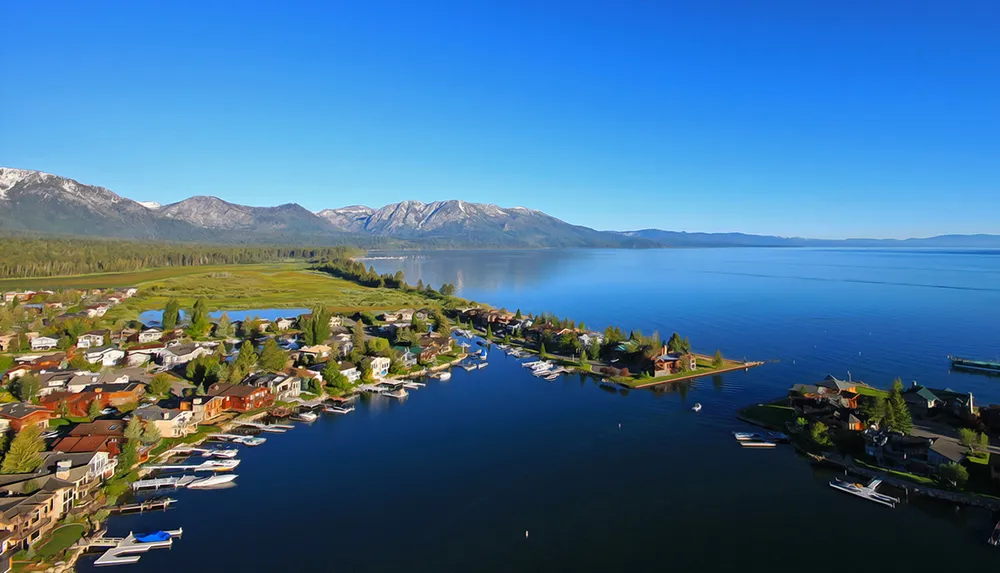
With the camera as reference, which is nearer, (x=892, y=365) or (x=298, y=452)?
(x=298, y=452)

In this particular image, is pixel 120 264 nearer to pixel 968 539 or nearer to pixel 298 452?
pixel 298 452

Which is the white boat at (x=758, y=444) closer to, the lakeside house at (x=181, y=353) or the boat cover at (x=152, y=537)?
the boat cover at (x=152, y=537)

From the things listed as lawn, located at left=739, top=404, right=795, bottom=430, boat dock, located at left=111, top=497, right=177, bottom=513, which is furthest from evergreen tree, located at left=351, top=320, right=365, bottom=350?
lawn, located at left=739, top=404, right=795, bottom=430

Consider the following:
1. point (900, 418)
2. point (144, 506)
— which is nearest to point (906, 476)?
point (900, 418)

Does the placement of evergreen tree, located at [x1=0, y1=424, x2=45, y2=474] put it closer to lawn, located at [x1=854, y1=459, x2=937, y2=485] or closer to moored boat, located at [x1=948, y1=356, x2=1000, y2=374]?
lawn, located at [x1=854, y1=459, x2=937, y2=485]

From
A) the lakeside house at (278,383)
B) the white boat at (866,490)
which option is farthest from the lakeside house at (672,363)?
the lakeside house at (278,383)


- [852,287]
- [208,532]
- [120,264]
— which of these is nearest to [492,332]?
[208,532]

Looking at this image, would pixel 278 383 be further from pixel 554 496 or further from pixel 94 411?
pixel 554 496
